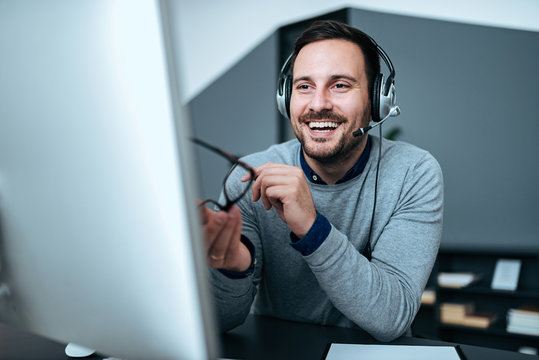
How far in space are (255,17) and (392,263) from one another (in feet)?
11.2

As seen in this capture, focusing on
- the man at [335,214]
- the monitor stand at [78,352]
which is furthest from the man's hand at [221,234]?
the monitor stand at [78,352]

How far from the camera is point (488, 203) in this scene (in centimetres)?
279

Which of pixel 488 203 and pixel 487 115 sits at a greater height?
pixel 487 115

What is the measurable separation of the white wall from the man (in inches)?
66.7

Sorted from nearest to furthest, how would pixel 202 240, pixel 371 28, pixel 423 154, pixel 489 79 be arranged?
pixel 202 240
pixel 423 154
pixel 489 79
pixel 371 28

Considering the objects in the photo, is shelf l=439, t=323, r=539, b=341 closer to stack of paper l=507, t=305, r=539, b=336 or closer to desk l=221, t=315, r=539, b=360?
stack of paper l=507, t=305, r=539, b=336

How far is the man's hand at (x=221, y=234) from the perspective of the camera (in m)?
0.49

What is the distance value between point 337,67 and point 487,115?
78.6 inches

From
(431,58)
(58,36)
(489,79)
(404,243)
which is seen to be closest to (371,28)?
(431,58)

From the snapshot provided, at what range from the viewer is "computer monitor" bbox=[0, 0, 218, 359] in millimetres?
352

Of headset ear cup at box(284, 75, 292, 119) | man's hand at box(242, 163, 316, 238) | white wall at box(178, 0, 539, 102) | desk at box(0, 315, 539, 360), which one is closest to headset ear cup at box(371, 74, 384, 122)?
headset ear cup at box(284, 75, 292, 119)

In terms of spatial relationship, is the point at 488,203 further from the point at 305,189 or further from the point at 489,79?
the point at 305,189

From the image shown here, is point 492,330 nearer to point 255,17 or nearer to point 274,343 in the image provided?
point 274,343

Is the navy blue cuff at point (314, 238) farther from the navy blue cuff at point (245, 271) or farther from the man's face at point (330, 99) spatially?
the man's face at point (330, 99)
